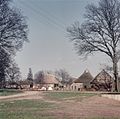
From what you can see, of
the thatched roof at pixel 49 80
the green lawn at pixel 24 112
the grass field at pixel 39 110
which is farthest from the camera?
the thatched roof at pixel 49 80

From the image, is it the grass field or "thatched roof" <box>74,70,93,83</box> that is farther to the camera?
"thatched roof" <box>74,70,93,83</box>

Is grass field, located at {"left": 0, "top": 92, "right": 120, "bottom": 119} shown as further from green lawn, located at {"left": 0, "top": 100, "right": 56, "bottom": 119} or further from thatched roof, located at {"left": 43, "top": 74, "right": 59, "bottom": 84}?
thatched roof, located at {"left": 43, "top": 74, "right": 59, "bottom": 84}

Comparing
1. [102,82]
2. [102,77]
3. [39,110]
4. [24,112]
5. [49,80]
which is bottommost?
[24,112]

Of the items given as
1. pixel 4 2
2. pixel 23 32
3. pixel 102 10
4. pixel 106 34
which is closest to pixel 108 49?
pixel 106 34

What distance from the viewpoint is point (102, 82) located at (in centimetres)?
8619

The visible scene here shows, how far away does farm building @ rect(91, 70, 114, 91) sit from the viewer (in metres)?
82.6

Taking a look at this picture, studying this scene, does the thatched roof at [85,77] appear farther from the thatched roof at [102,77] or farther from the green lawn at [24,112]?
the green lawn at [24,112]

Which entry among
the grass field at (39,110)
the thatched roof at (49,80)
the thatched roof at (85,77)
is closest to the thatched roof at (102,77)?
the thatched roof at (85,77)

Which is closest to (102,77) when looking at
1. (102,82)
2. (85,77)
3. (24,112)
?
(102,82)

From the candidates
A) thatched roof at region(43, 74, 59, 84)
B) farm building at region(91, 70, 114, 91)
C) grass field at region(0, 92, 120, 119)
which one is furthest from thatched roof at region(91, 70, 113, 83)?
grass field at region(0, 92, 120, 119)

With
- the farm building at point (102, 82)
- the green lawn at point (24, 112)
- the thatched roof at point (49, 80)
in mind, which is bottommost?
the green lawn at point (24, 112)

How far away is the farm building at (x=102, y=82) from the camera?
8256 centimetres

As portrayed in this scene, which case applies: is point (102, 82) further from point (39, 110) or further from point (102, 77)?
point (39, 110)

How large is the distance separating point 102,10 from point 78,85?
44.4 meters
